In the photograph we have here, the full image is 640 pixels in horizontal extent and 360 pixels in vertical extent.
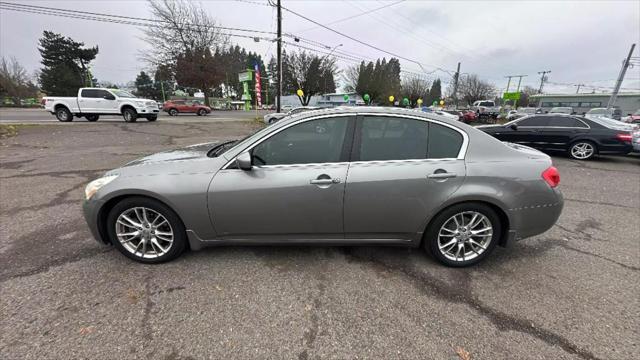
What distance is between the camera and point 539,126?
8.79m

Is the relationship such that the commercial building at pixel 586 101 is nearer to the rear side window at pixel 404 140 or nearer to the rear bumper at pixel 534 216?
the rear bumper at pixel 534 216

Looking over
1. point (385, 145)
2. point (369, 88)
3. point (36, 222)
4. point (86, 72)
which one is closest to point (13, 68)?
point (86, 72)

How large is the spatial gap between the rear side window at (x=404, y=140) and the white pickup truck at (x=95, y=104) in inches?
654

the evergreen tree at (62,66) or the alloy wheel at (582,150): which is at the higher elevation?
the evergreen tree at (62,66)

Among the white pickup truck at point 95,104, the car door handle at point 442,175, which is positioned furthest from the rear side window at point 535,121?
the white pickup truck at point 95,104

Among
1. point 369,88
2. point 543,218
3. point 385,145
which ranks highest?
point 369,88

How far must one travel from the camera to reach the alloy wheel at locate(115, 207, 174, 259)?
2.61 m

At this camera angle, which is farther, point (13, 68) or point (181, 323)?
point (13, 68)

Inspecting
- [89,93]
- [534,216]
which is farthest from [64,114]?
[534,216]

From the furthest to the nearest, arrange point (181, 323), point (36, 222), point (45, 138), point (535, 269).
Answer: point (45, 138) < point (36, 222) < point (535, 269) < point (181, 323)

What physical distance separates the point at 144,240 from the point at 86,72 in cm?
7106

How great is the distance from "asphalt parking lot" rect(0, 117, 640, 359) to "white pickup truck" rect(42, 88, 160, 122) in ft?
44.9

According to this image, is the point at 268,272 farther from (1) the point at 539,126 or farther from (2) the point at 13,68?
(2) the point at 13,68

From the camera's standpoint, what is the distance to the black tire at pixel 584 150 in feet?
27.3
